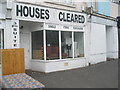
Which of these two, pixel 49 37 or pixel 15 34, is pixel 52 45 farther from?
pixel 15 34

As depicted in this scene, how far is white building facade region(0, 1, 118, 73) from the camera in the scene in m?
8.14

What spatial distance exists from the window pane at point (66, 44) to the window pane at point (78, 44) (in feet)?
1.49

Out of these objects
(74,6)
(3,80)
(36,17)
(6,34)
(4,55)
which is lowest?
(3,80)

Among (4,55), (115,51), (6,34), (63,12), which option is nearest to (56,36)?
(63,12)

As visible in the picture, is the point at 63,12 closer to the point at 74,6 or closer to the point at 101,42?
the point at 74,6

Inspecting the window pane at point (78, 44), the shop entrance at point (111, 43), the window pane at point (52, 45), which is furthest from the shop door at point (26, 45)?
the shop entrance at point (111, 43)

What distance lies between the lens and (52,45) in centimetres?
983

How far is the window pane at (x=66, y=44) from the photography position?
34.3ft

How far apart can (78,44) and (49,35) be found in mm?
2601

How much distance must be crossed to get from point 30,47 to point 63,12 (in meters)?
2.96

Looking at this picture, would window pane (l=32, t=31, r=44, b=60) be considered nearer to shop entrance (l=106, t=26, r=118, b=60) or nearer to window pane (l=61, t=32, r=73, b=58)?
window pane (l=61, t=32, r=73, b=58)

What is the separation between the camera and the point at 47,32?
9.57m

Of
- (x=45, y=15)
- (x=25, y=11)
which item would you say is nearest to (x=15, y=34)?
(x=25, y=11)

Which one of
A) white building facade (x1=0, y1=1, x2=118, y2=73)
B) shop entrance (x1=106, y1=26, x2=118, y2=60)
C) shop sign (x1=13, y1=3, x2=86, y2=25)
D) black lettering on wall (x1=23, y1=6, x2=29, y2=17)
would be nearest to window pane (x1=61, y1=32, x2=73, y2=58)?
white building facade (x1=0, y1=1, x2=118, y2=73)
